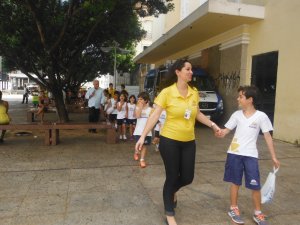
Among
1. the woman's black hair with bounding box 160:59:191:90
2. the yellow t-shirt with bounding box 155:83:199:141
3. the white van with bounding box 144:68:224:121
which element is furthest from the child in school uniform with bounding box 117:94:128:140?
the yellow t-shirt with bounding box 155:83:199:141

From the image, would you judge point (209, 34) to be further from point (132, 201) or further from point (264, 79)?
point (132, 201)

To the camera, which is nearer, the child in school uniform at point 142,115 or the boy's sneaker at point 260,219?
the boy's sneaker at point 260,219

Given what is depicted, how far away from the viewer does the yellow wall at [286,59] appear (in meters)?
9.27

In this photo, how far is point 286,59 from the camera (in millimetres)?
9688

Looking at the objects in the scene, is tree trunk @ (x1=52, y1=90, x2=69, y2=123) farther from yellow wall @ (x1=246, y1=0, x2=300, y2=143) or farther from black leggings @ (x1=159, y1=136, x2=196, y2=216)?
black leggings @ (x1=159, y1=136, x2=196, y2=216)

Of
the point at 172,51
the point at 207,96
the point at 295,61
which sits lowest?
the point at 207,96

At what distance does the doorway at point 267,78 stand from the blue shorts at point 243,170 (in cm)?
A: 701

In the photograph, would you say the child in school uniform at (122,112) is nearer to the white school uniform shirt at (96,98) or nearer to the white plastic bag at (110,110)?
the white plastic bag at (110,110)

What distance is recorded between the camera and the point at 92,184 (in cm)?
537

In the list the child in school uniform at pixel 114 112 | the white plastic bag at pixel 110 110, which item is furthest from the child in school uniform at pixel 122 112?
the white plastic bag at pixel 110 110

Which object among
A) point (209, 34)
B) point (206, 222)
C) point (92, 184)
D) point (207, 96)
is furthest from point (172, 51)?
point (206, 222)

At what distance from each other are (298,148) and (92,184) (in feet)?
18.4

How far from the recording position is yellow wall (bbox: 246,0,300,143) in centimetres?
927

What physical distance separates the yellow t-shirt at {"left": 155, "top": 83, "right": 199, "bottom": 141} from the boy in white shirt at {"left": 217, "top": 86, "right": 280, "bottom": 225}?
517 millimetres
